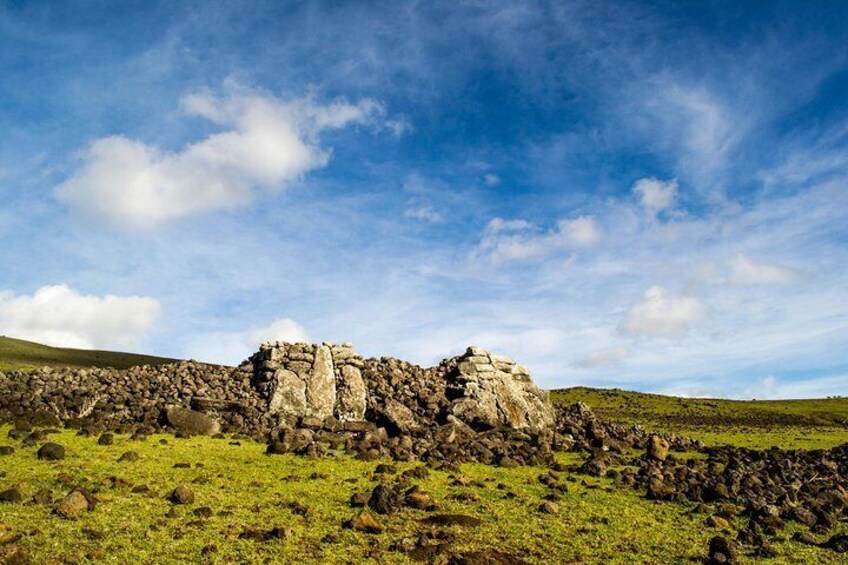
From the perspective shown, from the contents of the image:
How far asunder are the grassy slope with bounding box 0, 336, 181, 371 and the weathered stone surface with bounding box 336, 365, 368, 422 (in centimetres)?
8084

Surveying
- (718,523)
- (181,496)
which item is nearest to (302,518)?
(181,496)

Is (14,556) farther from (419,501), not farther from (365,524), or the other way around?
(419,501)

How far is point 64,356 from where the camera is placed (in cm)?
11994

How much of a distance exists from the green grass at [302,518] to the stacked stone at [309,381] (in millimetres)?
14044

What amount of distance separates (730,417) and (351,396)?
73.1 m

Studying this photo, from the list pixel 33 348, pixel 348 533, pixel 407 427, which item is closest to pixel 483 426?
pixel 407 427

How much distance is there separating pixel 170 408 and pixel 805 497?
3179 centimetres

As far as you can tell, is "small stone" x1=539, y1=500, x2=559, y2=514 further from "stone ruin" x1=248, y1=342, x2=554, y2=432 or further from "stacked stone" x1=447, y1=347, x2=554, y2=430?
"stacked stone" x1=447, y1=347, x2=554, y2=430

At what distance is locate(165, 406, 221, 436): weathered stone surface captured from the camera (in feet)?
112

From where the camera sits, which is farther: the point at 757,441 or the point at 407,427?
the point at 757,441

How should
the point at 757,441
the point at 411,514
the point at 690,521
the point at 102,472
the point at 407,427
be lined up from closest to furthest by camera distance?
the point at 411,514
the point at 690,521
the point at 102,472
the point at 407,427
the point at 757,441

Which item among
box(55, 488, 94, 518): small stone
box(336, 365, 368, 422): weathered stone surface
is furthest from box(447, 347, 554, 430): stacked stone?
box(55, 488, 94, 518): small stone

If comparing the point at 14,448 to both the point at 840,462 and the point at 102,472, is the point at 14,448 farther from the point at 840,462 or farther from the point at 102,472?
the point at 840,462

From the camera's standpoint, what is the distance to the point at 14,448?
86.2ft
